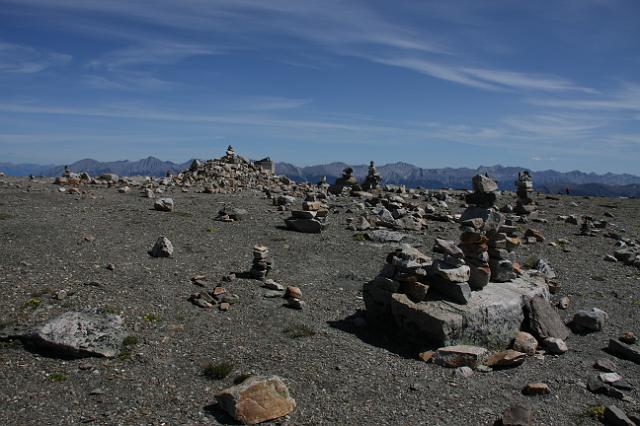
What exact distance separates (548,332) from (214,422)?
497 inches

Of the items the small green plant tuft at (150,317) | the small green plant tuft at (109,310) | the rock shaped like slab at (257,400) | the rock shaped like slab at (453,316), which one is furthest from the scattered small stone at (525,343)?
the small green plant tuft at (109,310)

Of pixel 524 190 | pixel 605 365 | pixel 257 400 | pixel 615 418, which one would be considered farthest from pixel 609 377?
pixel 524 190

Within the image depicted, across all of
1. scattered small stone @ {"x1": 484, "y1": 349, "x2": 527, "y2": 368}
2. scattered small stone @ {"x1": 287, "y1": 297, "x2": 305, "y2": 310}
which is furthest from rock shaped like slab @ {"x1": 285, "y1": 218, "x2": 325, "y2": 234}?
scattered small stone @ {"x1": 484, "y1": 349, "x2": 527, "y2": 368}

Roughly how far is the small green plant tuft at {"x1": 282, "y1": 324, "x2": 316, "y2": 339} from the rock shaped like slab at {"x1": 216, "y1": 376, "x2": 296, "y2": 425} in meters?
3.84

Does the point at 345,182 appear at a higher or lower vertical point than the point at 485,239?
higher

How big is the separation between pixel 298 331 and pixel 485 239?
8023 millimetres

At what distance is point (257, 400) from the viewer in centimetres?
1175

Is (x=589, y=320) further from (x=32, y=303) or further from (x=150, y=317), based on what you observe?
(x=32, y=303)

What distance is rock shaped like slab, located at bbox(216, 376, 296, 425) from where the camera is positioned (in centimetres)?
1148

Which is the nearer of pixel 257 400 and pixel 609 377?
pixel 257 400

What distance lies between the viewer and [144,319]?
15.9m

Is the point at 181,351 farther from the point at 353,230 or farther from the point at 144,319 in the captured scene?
the point at 353,230

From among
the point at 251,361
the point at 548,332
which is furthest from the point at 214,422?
the point at 548,332

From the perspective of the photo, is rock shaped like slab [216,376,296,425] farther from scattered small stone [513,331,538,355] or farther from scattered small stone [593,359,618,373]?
scattered small stone [593,359,618,373]
